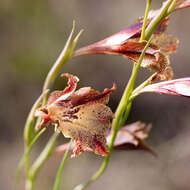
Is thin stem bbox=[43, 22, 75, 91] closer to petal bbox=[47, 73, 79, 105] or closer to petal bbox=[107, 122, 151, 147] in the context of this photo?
petal bbox=[47, 73, 79, 105]

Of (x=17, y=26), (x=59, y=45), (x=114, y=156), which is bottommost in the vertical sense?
(x=114, y=156)

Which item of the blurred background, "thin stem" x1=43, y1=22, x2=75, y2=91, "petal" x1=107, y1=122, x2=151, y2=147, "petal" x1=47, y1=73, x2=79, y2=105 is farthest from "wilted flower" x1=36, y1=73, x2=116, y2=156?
the blurred background

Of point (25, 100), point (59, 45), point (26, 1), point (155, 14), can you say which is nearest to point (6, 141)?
point (25, 100)

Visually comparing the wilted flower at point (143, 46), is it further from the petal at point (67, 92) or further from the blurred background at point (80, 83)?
the blurred background at point (80, 83)

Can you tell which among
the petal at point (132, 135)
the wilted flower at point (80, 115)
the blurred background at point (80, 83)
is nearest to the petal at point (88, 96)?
the wilted flower at point (80, 115)

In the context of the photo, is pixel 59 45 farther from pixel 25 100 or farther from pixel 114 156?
pixel 114 156

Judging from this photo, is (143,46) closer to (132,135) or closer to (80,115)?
(80,115)
